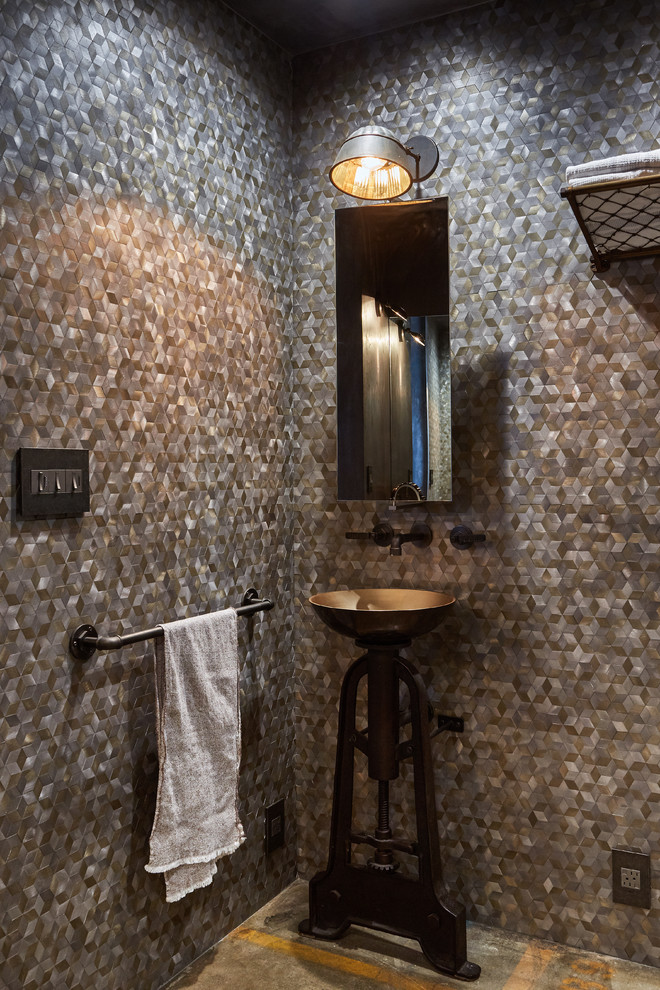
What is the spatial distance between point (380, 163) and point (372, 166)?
26 millimetres

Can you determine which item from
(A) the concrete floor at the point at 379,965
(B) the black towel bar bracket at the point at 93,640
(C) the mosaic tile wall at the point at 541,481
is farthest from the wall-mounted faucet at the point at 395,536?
(A) the concrete floor at the point at 379,965

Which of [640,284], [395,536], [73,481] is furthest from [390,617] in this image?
[640,284]

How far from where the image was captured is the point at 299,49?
276cm

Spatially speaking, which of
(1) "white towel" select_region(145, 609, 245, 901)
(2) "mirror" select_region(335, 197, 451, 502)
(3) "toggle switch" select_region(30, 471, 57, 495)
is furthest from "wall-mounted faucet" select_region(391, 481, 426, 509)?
(3) "toggle switch" select_region(30, 471, 57, 495)

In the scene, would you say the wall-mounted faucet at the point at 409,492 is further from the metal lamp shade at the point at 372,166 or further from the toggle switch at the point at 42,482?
the toggle switch at the point at 42,482

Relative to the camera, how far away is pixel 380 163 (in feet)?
7.66

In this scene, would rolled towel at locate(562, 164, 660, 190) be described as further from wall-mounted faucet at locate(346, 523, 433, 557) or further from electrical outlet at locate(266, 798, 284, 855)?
electrical outlet at locate(266, 798, 284, 855)

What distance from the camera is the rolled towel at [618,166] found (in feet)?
6.10

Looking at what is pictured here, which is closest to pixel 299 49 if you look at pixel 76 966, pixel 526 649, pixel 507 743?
pixel 526 649

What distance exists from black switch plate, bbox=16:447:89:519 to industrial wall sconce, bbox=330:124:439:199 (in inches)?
44.1

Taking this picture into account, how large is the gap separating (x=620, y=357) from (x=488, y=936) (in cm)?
180

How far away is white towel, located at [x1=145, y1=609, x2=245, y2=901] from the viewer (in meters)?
2.06

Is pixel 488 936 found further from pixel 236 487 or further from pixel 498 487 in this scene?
pixel 236 487

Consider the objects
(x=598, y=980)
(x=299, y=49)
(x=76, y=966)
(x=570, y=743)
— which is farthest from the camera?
(x=299, y=49)
